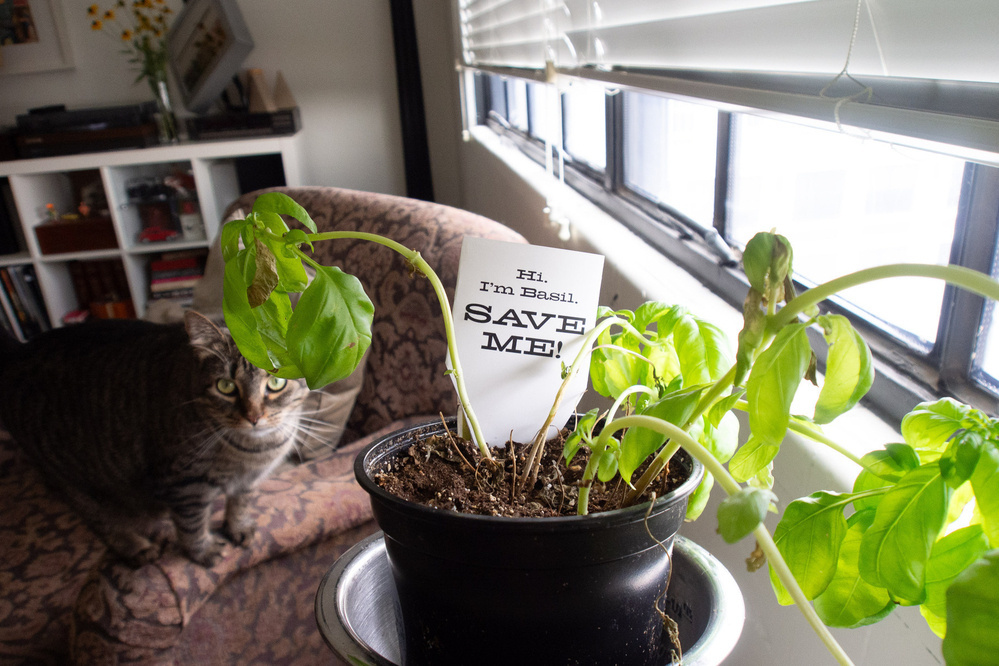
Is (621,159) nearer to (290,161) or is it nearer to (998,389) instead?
(998,389)

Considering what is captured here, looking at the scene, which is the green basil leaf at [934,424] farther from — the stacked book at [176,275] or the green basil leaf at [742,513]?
the stacked book at [176,275]

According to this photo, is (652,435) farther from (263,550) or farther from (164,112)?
(164,112)

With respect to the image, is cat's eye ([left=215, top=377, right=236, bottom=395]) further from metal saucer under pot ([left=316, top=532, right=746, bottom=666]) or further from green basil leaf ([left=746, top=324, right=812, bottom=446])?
green basil leaf ([left=746, top=324, right=812, bottom=446])

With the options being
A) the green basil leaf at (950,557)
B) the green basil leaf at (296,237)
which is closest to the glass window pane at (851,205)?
the green basil leaf at (950,557)

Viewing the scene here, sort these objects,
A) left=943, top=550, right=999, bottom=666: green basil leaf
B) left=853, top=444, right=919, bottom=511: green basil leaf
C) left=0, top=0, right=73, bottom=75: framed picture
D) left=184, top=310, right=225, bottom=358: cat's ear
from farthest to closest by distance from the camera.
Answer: left=0, top=0, right=73, bottom=75: framed picture, left=184, top=310, right=225, bottom=358: cat's ear, left=853, top=444, right=919, bottom=511: green basil leaf, left=943, top=550, right=999, bottom=666: green basil leaf

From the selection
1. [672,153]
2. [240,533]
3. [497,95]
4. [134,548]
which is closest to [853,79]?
[672,153]

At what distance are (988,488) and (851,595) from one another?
102 mm

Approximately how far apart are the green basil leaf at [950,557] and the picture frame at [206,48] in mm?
2958

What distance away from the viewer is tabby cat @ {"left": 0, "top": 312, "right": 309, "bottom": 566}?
113 cm

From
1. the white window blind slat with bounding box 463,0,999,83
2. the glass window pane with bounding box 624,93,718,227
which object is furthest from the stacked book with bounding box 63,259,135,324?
the white window blind slat with bounding box 463,0,999,83

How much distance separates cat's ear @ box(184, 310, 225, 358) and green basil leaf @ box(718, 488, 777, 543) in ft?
3.25

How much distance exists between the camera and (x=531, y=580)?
41 cm

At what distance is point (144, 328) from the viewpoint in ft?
4.61

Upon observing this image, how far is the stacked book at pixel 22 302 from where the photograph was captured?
299cm
